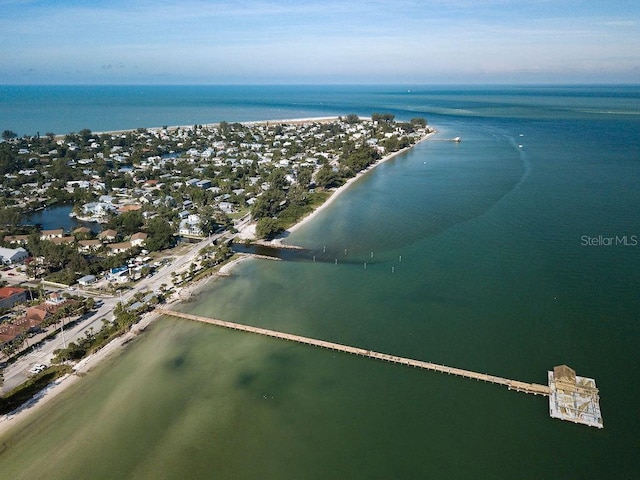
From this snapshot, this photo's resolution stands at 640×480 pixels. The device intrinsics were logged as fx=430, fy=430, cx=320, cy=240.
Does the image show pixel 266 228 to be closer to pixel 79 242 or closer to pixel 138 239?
pixel 138 239

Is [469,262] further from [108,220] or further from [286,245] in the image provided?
[108,220]

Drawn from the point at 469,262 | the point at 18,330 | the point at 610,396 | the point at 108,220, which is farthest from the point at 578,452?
the point at 108,220

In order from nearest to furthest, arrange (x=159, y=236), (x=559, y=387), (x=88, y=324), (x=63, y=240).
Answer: (x=559, y=387), (x=88, y=324), (x=159, y=236), (x=63, y=240)

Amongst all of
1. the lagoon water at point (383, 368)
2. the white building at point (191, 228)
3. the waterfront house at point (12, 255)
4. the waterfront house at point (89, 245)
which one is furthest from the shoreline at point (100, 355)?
the waterfront house at point (12, 255)

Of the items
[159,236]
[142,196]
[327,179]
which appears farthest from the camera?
[327,179]

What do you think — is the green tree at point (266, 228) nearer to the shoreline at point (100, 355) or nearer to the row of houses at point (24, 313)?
the shoreline at point (100, 355)

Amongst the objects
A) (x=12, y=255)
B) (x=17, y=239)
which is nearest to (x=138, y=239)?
(x=12, y=255)

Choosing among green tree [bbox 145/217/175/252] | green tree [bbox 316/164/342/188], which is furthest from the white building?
green tree [bbox 316/164/342/188]
